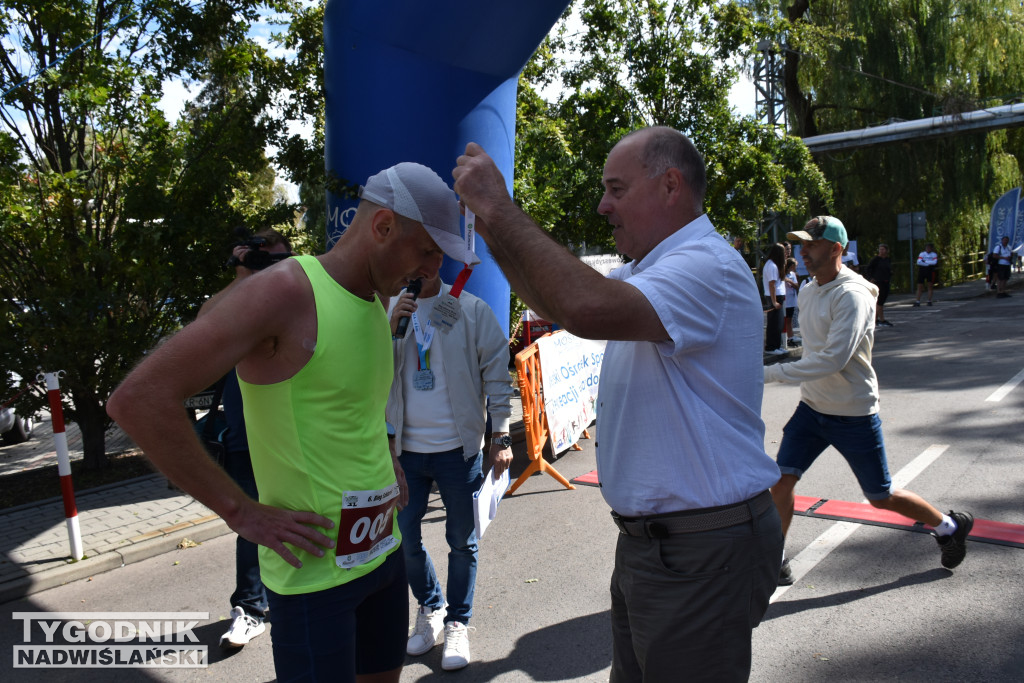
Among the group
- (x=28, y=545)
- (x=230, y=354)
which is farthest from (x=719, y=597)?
(x=28, y=545)

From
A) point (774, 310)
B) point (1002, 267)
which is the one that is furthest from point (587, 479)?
point (1002, 267)

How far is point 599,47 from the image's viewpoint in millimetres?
12055

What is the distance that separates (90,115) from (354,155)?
2.75 meters

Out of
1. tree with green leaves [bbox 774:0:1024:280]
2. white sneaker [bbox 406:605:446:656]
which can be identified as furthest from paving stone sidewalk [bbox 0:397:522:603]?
tree with green leaves [bbox 774:0:1024:280]

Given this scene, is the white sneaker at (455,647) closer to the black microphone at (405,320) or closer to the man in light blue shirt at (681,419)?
the black microphone at (405,320)

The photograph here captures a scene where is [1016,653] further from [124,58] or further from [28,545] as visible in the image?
[124,58]

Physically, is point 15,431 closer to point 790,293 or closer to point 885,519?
point 885,519

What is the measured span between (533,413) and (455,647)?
3.13 metres

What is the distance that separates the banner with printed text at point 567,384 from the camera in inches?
270

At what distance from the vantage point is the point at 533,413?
6.49 meters

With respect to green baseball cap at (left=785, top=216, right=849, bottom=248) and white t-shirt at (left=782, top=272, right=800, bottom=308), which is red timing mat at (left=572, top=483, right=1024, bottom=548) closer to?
green baseball cap at (left=785, top=216, right=849, bottom=248)

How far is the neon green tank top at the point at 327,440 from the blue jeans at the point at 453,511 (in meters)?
1.59

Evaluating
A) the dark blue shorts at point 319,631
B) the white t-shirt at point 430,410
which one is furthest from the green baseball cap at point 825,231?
the dark blue shorts at point 319,631

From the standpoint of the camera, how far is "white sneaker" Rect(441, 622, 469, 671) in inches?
136
